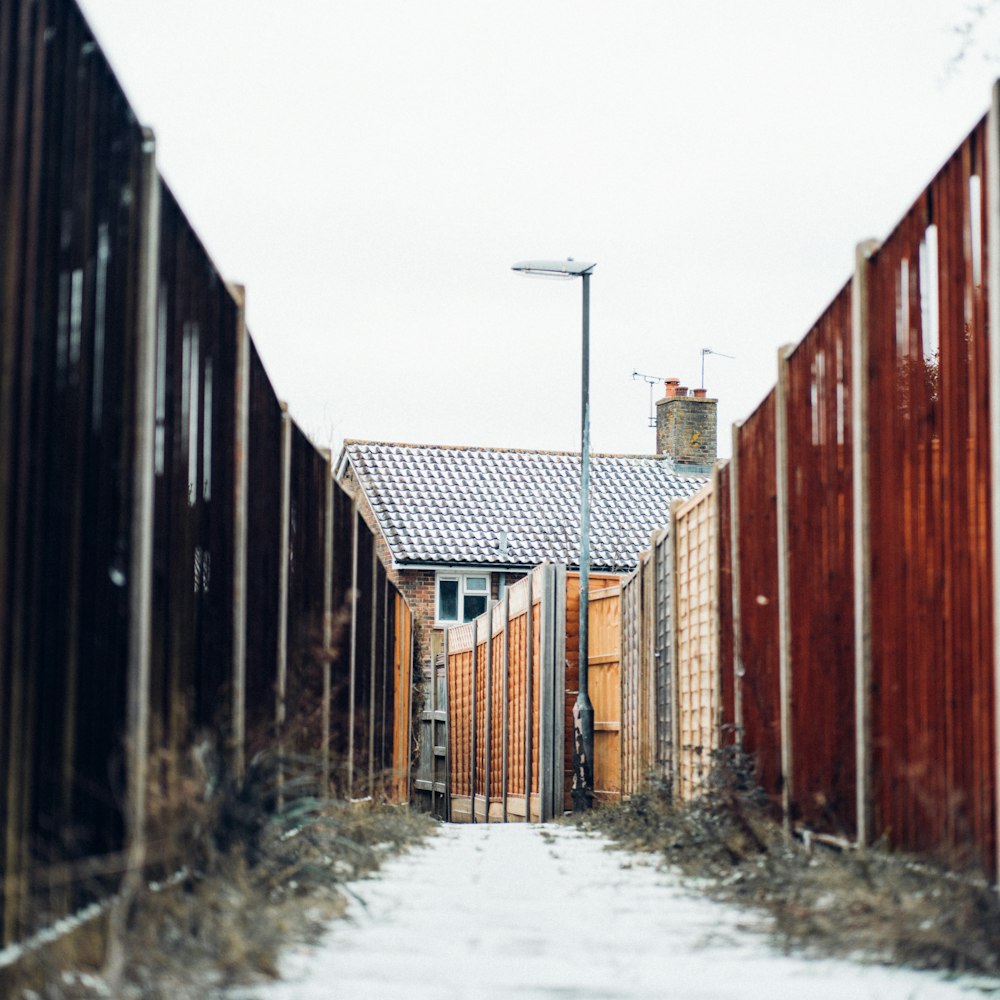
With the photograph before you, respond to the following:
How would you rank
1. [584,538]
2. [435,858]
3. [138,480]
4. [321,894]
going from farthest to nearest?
1. [584,538]
2. [435,858]
3. [321,894]
4. [138,480]

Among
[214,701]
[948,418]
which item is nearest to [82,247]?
[214,701]

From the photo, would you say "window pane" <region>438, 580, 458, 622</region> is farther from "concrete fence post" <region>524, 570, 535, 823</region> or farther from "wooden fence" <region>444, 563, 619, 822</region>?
"concrete fence post" <region>524, 570, 535, 823</region>

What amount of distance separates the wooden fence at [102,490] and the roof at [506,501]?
68.3 feet

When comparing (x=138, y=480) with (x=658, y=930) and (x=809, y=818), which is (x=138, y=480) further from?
(x=809, y=818)

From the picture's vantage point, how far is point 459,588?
27000mm

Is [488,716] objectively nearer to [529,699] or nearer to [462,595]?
[529,699]

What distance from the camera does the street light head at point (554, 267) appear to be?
15.4 m

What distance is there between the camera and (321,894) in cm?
505

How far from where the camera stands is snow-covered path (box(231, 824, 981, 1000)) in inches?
138

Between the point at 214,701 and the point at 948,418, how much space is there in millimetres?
Result: 2608

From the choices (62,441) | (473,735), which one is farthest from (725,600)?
(473,735)

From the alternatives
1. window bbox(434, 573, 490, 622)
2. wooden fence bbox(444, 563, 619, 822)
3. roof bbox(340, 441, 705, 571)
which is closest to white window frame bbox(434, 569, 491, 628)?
window bbox(434, 573, 490, 622)

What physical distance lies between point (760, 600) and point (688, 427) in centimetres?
2462

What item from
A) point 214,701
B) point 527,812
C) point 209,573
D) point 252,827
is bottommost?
point 527,812
